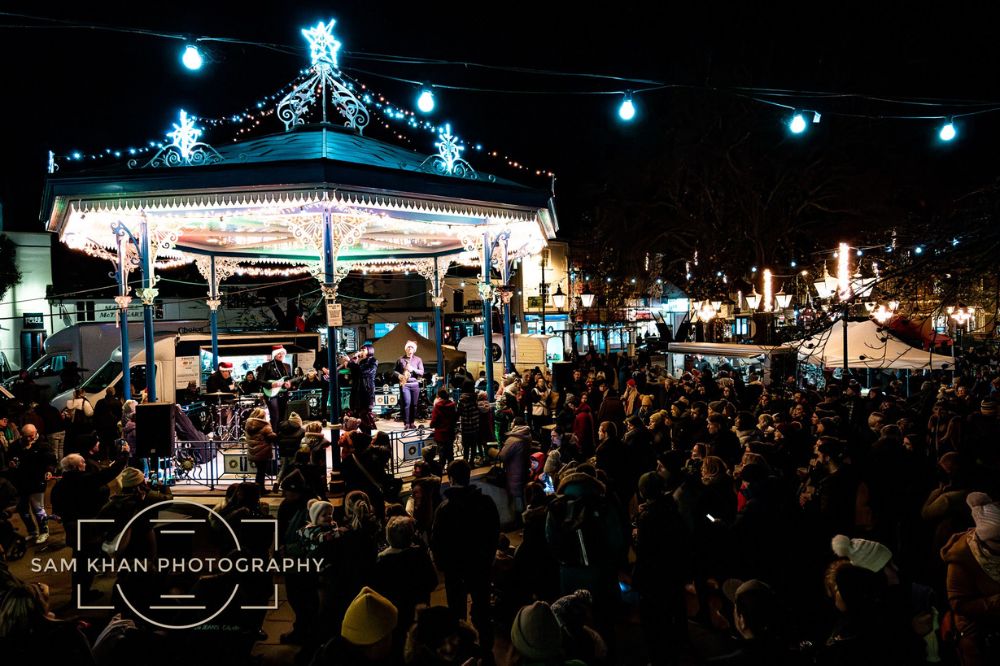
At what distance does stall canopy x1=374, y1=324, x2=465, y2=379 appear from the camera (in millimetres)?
21391

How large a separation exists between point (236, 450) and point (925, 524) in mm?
9108

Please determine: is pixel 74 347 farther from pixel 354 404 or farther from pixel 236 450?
pixel 236 450

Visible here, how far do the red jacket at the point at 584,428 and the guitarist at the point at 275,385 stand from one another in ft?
18.1

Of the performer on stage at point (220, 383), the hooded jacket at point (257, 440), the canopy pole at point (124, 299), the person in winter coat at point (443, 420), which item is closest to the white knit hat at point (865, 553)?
the person in winter coat at point (443, 420)

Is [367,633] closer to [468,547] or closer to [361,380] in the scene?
[468,547]

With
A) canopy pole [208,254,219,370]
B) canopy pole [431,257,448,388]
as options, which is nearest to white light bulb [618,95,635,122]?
canopy pole [431,257,448,388]

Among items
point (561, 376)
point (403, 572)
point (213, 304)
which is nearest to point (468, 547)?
point (403, 572)

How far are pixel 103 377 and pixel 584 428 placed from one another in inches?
597

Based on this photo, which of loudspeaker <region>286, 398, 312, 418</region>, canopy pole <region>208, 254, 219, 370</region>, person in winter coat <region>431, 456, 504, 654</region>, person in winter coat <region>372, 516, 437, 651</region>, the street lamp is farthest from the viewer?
the street lamp

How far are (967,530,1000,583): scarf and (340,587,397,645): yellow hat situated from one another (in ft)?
12.6

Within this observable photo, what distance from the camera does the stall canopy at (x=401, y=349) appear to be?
21391 millimetres

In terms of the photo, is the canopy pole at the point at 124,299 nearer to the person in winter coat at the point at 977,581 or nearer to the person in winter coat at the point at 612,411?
the person in winter coat at the point at 612,411

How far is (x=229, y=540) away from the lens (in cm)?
532

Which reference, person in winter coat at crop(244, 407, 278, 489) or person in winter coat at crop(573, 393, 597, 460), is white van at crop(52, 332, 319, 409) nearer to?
person in winter coat at crop(244, 407, 278, 489)
